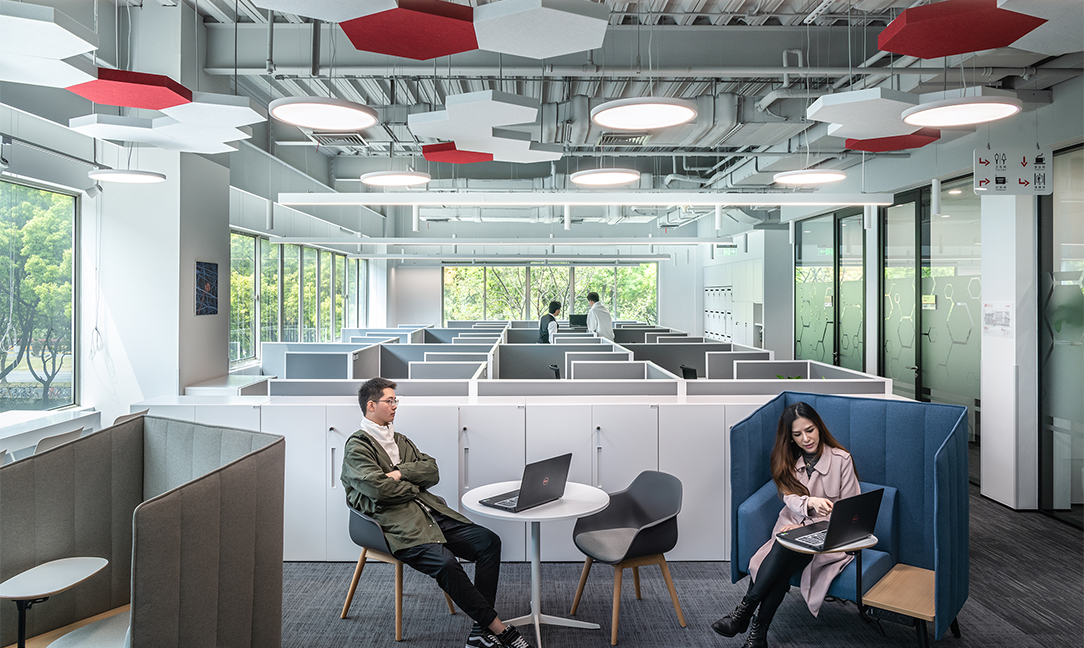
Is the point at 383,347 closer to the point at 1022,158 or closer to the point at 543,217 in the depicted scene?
the point at 543,217

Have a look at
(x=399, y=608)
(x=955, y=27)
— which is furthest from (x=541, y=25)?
(x=399, y=608)

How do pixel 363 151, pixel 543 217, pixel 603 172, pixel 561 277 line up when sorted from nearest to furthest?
pixel 603 172 < pixel 363 151 < pixel 543 217 < pixel 561 277

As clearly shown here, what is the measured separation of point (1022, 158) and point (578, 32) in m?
4.31

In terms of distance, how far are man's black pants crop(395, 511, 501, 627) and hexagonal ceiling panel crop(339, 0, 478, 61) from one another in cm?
230

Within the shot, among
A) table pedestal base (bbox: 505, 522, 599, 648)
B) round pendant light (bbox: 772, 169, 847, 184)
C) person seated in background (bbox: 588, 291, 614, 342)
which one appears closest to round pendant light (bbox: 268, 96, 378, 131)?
table pedestal base (bbox: 505, 522, 599, 648)

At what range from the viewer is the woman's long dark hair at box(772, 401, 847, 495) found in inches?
131

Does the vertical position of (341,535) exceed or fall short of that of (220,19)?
it falls short

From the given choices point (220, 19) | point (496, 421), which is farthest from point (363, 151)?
point (496, 421)

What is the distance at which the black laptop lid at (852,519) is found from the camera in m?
2.76

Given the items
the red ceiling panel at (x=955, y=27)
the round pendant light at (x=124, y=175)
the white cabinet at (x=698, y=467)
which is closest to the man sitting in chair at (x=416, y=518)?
the white cabinet at (x=698, y=467)

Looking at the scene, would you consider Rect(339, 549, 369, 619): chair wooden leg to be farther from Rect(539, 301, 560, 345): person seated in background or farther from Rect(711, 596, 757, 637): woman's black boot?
Rect(539, 301, 560, 345): person seated in background

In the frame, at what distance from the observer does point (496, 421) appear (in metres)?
4.09

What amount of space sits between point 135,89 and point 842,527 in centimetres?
368

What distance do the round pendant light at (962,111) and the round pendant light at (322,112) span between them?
2.70 meters
